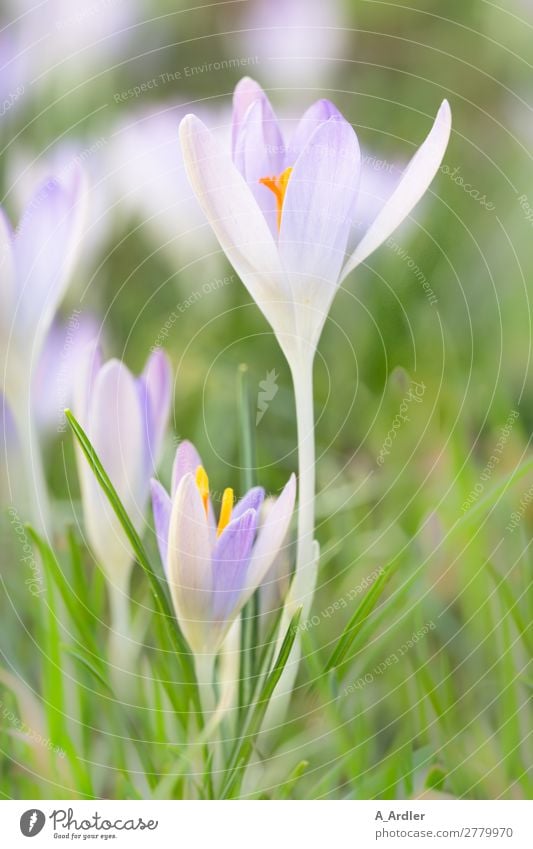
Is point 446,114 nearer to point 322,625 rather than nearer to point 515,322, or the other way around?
point 515,322

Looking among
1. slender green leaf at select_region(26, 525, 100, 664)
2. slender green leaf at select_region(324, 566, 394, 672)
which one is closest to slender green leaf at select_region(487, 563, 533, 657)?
slender green leaf at select_region(324, 566, 394, 672)

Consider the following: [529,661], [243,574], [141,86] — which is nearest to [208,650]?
[243,574]

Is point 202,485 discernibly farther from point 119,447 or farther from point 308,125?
point 308,125

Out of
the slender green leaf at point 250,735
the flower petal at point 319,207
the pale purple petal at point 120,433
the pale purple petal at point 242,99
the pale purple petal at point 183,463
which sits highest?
the pale purple petal at point 242,99

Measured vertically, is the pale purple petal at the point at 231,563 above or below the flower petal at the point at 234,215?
below
